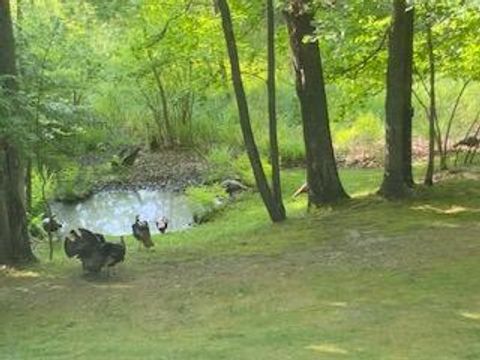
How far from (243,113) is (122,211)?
8.38m

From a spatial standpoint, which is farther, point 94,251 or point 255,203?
point 255,203

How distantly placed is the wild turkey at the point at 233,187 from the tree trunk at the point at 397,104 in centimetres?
625

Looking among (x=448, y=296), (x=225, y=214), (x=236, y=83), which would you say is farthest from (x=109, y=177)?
(x=448, y=296)

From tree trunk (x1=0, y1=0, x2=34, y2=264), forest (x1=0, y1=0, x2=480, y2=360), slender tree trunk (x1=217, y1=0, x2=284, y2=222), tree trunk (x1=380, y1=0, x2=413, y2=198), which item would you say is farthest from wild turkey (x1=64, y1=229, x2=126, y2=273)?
tree trunk (x1=380, y1=0, x2=413, y2=198)

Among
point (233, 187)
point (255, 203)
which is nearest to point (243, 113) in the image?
point (255, 203)

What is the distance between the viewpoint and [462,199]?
1258 centimetres

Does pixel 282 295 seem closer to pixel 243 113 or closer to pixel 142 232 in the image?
→ pixel 142 232

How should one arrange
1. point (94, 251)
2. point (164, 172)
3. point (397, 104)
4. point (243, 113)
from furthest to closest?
point (164, 172) < point (397, 104) < point (243, 113) < point (94, 251)

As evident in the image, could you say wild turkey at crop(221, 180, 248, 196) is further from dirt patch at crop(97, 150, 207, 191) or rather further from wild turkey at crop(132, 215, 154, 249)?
wild turkey at crop(132, 215, 154, 249)

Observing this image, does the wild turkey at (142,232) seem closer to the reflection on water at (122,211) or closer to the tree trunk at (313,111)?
the tree trunk at (313,111)

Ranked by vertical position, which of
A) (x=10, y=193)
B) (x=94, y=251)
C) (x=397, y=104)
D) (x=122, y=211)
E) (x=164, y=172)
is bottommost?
(x=94, y=251)

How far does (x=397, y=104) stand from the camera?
12.5 m

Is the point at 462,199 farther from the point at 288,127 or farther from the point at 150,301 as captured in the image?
the point at 288,127

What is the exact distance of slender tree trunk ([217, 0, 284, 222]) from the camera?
1155 cm
